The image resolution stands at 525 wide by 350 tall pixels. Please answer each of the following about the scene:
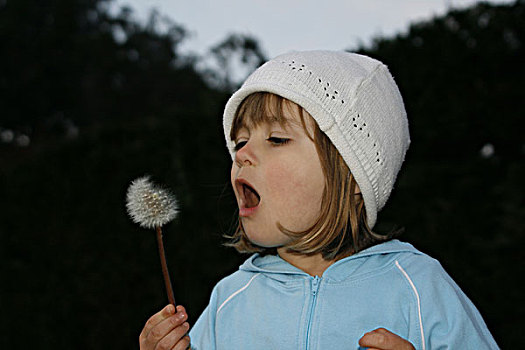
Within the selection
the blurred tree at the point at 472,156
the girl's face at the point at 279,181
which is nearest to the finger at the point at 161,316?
the girl's face at the point at 279,181

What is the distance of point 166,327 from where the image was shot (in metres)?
1.43

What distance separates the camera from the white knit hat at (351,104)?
1.62m

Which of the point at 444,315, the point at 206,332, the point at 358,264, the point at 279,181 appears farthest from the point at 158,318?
the point at 444,315

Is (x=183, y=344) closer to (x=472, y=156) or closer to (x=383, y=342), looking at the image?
(x=383, y=342)

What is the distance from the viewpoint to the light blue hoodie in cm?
140

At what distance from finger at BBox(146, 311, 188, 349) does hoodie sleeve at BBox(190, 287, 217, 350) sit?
0.93 ft

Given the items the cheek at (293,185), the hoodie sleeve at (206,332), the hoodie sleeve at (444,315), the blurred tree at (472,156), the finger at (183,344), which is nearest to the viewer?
the hoodie sleeve at (444,315)

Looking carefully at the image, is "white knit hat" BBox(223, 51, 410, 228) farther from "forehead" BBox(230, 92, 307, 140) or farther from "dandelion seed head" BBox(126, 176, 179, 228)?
"dandelion seed head" BBox(126, 176, 179, 228)

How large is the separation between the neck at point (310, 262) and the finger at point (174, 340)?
472mm

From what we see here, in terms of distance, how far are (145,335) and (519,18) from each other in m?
3.52

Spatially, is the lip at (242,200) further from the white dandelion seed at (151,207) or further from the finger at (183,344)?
the finger at (183,344)

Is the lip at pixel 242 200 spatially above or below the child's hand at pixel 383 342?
above

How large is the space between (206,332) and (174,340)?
1.03ft

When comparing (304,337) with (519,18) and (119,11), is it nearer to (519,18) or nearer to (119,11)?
(519,18)
